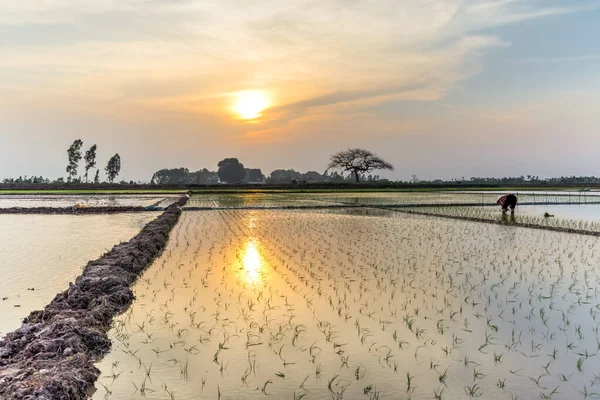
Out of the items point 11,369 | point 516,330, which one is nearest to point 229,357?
point 11,369

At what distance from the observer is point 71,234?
1386 centimetres

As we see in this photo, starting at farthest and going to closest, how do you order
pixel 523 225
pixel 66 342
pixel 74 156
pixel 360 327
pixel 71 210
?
pixel 74 156 → pixel 71 210 → pixel 523 225 → pixel 360 327 → pixel 66 342

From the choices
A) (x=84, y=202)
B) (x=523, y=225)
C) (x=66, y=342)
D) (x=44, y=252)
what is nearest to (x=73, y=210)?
(x=84, y=202)

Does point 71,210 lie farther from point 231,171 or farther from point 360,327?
point 231,171

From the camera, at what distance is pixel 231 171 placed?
121438 mm

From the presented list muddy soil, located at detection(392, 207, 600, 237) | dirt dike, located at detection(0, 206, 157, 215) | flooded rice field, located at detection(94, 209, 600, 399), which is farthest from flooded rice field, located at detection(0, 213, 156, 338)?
muddy soil, located at detection(392, 207, 600, 237)

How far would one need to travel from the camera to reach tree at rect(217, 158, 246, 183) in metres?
122

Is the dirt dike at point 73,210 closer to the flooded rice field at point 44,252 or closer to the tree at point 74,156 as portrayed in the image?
the flooded rice field at point 44,252

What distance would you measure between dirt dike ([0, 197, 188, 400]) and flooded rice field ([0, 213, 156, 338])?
520 mm

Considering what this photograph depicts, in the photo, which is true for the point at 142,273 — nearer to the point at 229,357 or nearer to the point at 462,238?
the point at 229,357

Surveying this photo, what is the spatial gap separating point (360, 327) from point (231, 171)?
118 m

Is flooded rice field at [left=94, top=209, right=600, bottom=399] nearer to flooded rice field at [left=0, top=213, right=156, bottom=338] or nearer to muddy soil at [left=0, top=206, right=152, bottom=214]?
flooded rice field at [left=0, top=213, right=156, bottom=338]

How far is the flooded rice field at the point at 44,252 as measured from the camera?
635 cm

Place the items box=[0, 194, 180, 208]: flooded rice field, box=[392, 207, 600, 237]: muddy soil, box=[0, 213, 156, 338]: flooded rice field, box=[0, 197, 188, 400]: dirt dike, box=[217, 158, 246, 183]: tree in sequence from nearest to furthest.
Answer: box=[0, 197, 188, 400]: dirt dike → box=[0, 213, 156, 338]: flooded rice field → box=[392, 207, 600, 237]: muddy soil → box=[0, 194, 180, 208]: flooded rice field → box=[217, 158, 246, 183]: tree
